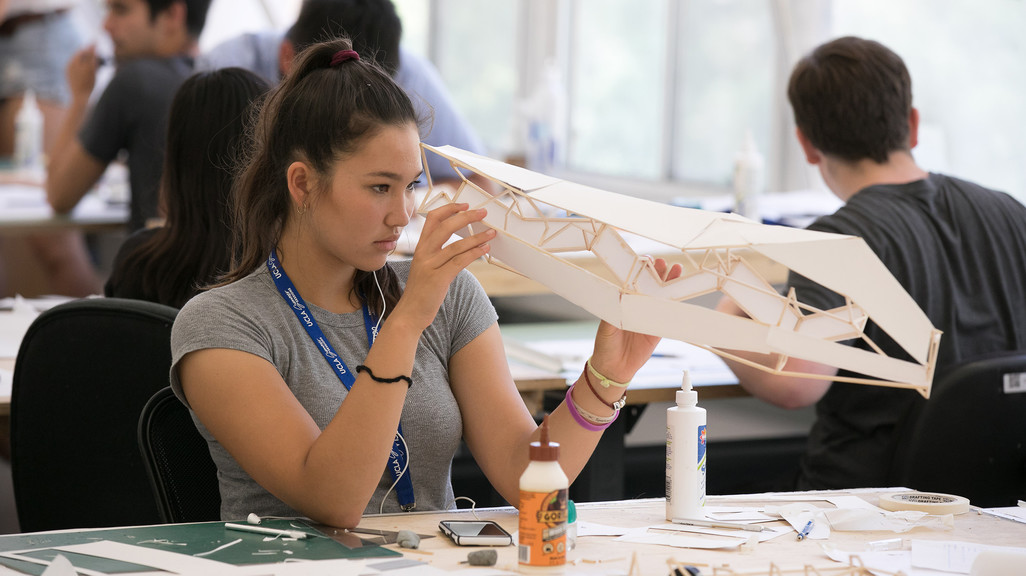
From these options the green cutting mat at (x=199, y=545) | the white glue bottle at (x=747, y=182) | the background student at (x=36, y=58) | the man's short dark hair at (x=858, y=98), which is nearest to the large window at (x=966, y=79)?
the white glue bottle at (x=747, y=182)

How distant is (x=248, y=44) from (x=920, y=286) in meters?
2.66

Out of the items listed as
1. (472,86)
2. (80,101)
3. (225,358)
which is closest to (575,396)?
(225,358)

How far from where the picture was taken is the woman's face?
60.3 inches

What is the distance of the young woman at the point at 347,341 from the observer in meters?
1.45

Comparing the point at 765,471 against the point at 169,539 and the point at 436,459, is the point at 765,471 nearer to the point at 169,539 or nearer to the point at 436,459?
the point at 436,459

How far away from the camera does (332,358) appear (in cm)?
161

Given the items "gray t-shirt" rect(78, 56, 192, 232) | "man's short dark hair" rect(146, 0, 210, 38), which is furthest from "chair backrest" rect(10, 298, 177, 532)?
"man's short dark hair" rect(146, 0, 210, 38)

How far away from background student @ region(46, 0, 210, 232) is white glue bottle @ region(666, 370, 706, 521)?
2315mm

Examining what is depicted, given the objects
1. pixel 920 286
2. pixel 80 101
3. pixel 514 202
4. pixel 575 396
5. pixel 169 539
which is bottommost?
pixel 169 539

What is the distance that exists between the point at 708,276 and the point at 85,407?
3.71 ft

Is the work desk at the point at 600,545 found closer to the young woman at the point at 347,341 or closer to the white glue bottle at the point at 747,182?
the young woman at the point at 347,341

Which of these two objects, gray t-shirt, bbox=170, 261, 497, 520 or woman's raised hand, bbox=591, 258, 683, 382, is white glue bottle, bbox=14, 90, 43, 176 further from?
woman's raised hand, bbox=591, 258, 683, 382

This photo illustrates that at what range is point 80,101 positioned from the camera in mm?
4500

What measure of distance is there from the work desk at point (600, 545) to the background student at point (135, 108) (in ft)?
7.10
